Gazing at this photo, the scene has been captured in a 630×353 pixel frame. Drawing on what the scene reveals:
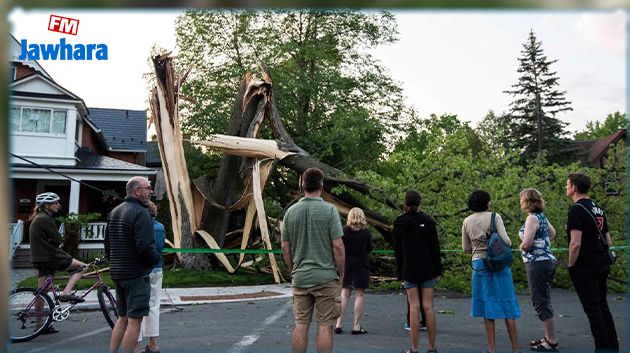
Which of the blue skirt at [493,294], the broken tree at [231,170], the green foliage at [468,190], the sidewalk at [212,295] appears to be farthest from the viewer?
the broken tree at [231,170]

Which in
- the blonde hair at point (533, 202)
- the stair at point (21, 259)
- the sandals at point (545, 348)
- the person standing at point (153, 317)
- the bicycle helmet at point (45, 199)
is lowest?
the stair at point (21, 259)

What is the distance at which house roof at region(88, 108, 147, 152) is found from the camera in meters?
33.4

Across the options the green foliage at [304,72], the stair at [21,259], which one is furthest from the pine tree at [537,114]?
the stair at [21,259]

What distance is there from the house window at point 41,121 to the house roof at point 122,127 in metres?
7.65

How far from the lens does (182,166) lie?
1557 cm

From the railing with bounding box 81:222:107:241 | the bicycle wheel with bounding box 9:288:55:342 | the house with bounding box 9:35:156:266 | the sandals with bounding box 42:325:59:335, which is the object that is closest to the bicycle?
the bicycle wheel with bounding box 9:288:55:342

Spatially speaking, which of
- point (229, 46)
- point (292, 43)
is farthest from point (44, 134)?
point (292, 43)

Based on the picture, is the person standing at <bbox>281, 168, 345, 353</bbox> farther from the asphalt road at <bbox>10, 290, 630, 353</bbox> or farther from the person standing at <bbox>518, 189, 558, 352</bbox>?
the person standing at <bbox>518, 189, 558, 352</bbox>

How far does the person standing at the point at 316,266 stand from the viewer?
15.6 feet

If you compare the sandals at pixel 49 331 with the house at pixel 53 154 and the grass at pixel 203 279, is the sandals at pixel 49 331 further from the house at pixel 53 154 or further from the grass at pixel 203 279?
the house at pixel 53 154

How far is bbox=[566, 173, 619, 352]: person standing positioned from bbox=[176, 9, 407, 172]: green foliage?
17.3m

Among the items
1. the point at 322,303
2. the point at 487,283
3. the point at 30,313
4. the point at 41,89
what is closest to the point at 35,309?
the point at 30,313

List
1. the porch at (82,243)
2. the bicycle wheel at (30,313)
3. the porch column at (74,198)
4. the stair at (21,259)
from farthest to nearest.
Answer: the porch column at (74,198) → the porch at (82,243) → the stair at (21,259) → the bicycle wheel at (30,313)

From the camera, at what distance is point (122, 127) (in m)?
35.5
